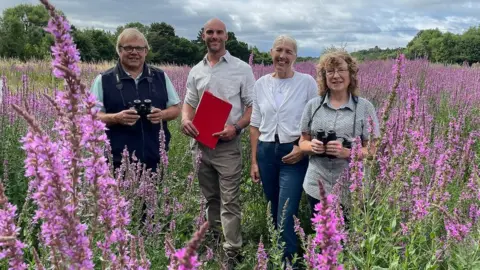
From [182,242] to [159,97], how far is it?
5.10 feet

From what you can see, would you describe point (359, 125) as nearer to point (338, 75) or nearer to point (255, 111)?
point (338, 75)

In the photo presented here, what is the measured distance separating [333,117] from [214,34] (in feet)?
4.96

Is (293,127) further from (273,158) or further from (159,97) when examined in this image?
(159,97)

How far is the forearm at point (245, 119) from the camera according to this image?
179 inches

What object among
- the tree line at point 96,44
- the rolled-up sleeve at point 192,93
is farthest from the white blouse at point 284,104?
the tree line at point 96,44

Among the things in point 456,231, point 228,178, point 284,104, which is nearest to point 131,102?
point 228,178

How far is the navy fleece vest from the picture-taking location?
4.18 meters

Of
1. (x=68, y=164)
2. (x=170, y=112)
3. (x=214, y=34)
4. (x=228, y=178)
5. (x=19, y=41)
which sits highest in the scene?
(x=19, y=41)

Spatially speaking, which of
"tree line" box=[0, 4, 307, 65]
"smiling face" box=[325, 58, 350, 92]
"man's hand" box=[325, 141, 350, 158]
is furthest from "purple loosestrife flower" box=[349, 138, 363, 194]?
"tree line" box=[0, 4, 307, 65]

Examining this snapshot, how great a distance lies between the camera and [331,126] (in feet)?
12.2

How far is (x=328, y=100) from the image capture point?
3.82m

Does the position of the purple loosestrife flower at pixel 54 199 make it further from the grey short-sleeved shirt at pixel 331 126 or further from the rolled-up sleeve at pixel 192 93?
the rolled-up sleeve at pixel 192 93

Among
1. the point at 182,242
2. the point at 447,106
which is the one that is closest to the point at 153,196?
the point at 182,242

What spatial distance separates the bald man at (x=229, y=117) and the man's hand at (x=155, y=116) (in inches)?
14.3
